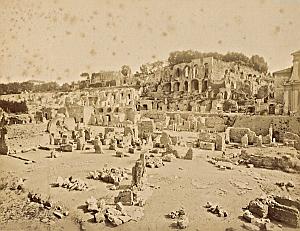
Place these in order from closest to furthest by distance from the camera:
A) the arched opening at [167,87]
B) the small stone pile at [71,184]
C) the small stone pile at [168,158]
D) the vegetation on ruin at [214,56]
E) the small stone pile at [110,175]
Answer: the small stone pile at [71,184]
the small stone pile at [110,175]
the vegetation on ruin at [214,56]
the small stone pile at [168,158]
the arched opening at [167,87]

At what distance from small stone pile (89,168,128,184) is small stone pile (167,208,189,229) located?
54.7 inches

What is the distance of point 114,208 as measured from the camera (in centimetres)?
373

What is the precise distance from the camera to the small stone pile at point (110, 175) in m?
4.87

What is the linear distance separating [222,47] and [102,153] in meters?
3.97

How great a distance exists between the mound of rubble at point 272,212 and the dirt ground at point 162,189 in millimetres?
139

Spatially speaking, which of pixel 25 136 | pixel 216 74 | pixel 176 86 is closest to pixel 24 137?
pixel 25 136

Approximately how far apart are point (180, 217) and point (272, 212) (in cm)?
115

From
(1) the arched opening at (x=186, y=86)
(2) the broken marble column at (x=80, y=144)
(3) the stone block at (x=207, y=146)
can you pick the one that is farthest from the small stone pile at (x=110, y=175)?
(1) the arched opening at (x=186, y=86)

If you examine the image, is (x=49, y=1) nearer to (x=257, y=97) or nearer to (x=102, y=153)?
(x=102, y=153)

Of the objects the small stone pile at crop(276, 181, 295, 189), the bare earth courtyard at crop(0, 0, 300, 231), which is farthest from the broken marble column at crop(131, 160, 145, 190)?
the small stone pile at crop(276, 181, 295, 189)

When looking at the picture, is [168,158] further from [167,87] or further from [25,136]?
[167,87]

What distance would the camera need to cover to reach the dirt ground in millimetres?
3559

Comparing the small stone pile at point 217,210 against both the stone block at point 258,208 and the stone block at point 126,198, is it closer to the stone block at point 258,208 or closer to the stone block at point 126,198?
the stone block at point 258,208

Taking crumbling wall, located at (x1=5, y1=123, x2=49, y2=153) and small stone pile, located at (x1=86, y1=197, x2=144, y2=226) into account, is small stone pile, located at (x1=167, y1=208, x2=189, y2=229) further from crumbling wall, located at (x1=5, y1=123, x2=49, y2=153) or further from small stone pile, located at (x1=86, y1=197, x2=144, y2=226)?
crumbling wall, located at (x1=5, y1=123, x2=49, y2=153)
